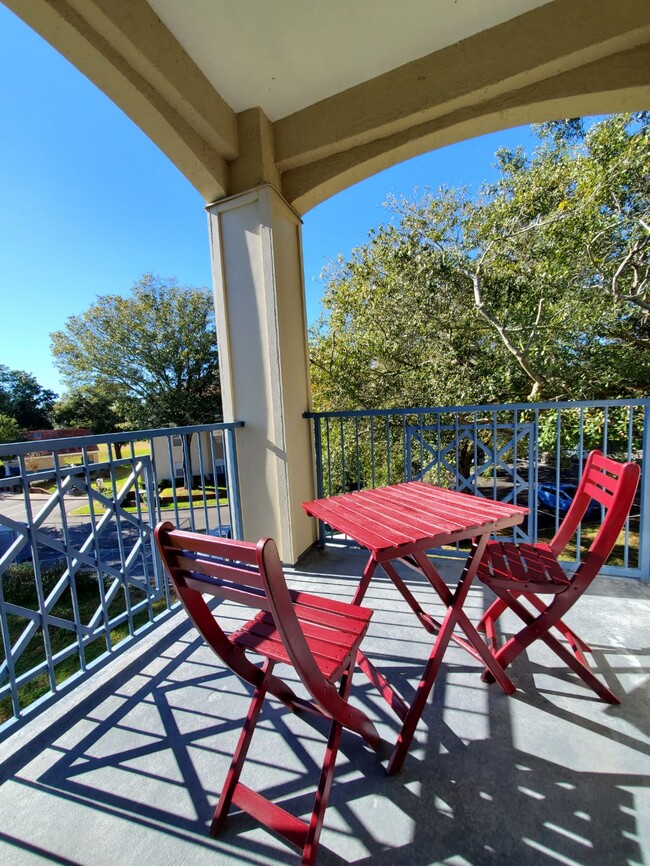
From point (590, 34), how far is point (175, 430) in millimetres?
3450

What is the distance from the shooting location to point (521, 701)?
1459 millimetres

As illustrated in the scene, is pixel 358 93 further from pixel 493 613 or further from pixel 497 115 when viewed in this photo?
pixel 493 613

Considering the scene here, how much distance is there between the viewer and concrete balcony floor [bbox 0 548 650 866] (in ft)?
3.28

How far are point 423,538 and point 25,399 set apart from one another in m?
30.3

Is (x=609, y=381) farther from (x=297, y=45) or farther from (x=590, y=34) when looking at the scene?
(x=297, y=45)

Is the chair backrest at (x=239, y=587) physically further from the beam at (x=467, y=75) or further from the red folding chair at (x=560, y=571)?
the beam at (x=467, y=75)

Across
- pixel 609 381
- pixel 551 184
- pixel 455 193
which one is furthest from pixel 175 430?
pixel 455 193

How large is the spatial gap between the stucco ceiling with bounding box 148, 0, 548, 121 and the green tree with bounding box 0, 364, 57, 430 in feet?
85.1

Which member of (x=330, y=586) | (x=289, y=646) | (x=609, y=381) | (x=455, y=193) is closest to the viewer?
(x=289, y=646)

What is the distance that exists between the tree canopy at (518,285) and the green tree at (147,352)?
1023 centimetres

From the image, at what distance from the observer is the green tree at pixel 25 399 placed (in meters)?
22.5

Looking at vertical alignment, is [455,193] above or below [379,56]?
above

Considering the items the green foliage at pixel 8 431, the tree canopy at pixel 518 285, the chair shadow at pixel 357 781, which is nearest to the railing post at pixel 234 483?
the chair shadow at pixel 357 781

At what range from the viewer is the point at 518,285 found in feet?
20.7
